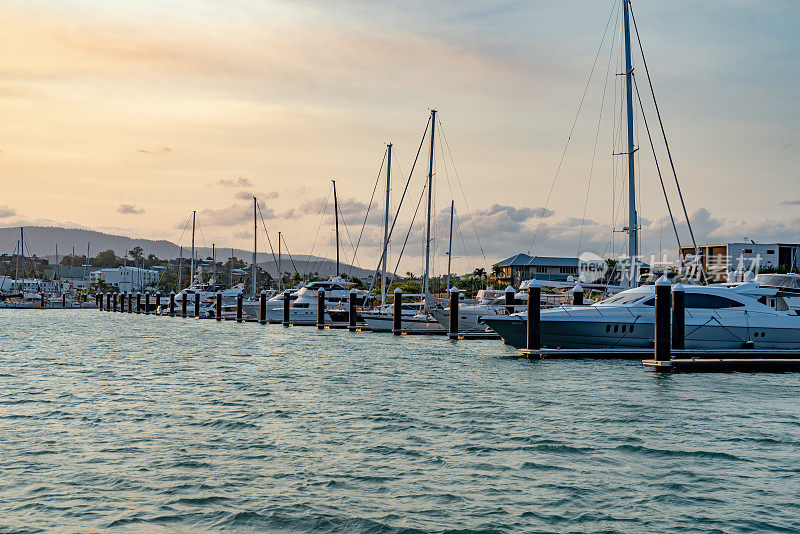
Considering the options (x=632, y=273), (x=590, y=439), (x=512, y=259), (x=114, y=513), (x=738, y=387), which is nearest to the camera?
(x=114, y=513)

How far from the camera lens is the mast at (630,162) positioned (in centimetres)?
3394

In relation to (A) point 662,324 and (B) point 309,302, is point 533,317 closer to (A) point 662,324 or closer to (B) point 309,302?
(A) point 662,324

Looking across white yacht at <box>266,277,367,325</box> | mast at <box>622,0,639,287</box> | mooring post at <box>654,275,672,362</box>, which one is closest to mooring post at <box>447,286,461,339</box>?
mast at <box>622,0,639,287</box>

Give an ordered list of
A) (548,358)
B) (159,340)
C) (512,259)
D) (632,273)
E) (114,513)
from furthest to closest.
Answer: (512,259) → (159,340) → (632,273) → (548,358) → (114,513)

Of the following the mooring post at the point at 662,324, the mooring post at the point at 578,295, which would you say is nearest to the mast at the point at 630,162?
the mooring post at the point at 578,295

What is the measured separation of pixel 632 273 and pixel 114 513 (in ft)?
92.6

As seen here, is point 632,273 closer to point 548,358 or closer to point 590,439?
point 548,358

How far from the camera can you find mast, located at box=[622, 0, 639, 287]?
111ft

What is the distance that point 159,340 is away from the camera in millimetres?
43781

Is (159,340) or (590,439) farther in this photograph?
(159,340)

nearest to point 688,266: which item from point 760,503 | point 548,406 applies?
point 548,406

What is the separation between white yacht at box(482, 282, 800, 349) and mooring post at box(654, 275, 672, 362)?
5011mm

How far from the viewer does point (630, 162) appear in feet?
114

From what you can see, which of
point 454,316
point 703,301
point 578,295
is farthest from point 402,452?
point 454,316
